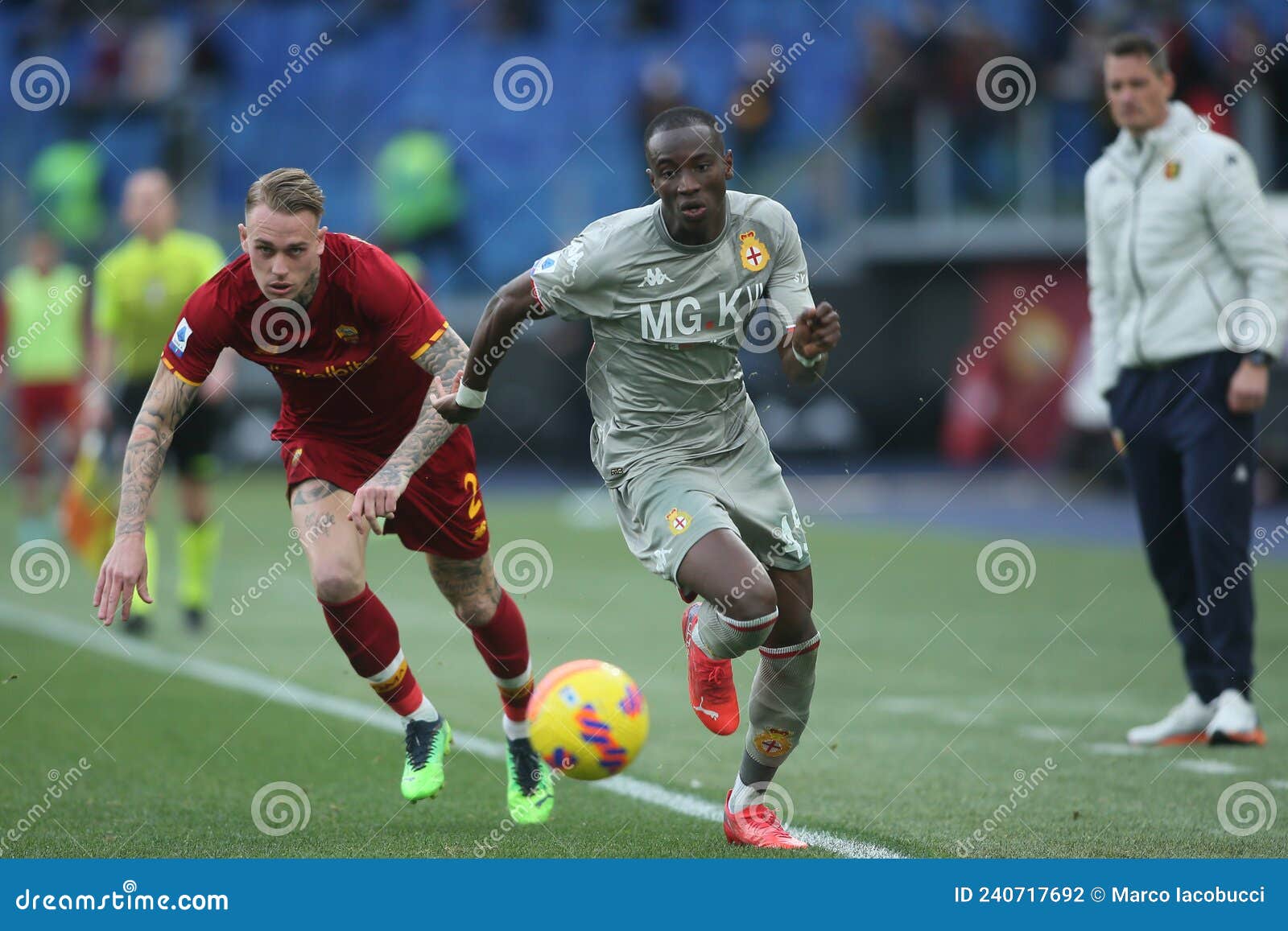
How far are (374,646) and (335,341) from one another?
108 centimetres

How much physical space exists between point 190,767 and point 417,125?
57.5ft

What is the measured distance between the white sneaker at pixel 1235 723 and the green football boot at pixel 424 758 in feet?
10.9

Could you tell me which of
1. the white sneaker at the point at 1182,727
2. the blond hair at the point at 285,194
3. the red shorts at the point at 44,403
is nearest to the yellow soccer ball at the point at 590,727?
the blond hair at the point at 285,194

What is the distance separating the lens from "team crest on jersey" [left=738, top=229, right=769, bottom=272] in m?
5.32

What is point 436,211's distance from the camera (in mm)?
23031

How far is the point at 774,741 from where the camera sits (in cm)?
546


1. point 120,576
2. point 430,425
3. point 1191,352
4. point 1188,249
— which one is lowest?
point 120,576

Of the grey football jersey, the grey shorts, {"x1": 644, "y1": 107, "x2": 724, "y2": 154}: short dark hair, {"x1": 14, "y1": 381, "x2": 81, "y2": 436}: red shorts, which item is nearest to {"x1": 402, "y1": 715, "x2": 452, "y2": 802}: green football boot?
the grey shorts

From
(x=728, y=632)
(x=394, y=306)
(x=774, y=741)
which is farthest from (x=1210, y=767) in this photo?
(x=394, y=306)

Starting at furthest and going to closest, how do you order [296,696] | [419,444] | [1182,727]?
[296,696] < [1182,727] < [419,444]

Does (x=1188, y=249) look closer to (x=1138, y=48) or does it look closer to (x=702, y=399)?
(x=1138, y=48)

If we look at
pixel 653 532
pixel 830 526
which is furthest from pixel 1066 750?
pixel 830 526

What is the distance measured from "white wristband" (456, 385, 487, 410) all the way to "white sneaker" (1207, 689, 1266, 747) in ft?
11.9

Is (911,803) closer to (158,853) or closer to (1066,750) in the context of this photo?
(1066,750)
